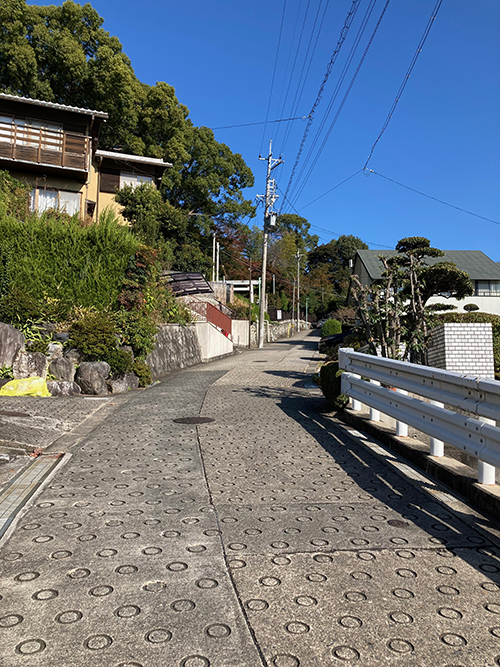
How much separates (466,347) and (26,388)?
13.0 m

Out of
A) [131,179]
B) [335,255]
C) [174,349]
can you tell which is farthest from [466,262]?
[335,255]

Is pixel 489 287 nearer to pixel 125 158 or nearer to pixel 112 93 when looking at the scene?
pixel 125 158

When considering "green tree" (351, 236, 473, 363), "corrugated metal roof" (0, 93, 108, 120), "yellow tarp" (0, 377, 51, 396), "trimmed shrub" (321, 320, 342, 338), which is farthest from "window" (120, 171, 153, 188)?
"green tree" (351, 236, 473, 363)

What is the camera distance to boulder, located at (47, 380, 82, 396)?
11867 millimetres

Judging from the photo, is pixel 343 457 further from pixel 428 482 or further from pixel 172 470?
pixel 172 470

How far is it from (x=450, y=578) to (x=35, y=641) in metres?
2.34

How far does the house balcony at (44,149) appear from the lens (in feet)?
82.3

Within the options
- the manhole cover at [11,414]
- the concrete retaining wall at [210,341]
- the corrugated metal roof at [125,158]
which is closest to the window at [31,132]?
the corrugated metal roof at [125,158]

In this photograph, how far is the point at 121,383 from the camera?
12984 mm

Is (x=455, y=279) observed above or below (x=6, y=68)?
below

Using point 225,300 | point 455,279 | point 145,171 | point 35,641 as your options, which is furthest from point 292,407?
point 225,300

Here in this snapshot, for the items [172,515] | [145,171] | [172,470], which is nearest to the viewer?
[172,515]

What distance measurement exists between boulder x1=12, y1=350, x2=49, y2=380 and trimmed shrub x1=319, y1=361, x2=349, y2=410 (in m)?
6.76

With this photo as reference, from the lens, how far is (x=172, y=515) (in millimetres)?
4266
